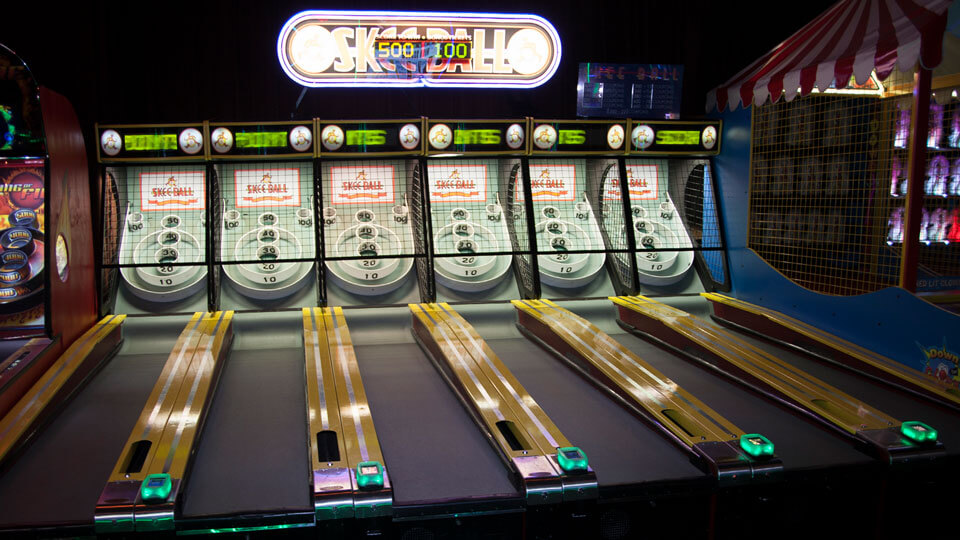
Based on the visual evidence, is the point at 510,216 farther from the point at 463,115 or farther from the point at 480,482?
the point at 480,482

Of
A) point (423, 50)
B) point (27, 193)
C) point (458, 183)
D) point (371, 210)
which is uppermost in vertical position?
point (423, 50)

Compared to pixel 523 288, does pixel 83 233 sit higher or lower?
higher

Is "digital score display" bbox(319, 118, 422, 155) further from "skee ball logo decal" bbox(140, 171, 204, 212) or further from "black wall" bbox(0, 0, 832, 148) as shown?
"skee ball logo decal" bbox(140, 171, 204, 212)

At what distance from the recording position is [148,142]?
508 cm

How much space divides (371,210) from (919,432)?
169 inches

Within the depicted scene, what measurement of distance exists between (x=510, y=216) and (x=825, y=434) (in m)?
3.20

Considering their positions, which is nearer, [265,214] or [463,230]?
[265,214]

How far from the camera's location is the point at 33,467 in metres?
2.94

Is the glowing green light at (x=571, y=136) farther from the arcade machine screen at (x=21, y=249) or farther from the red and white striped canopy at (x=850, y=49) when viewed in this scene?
the arcade machine screen at (x=21, y=249)

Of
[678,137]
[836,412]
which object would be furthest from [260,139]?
[836,412]

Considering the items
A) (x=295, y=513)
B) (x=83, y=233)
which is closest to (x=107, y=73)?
(x=83, y=233)

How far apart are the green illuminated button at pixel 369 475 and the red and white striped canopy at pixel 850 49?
3677 mm

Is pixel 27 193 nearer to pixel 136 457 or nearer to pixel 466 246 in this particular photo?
pixel 136 457

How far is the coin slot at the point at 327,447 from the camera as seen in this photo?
287 cm
